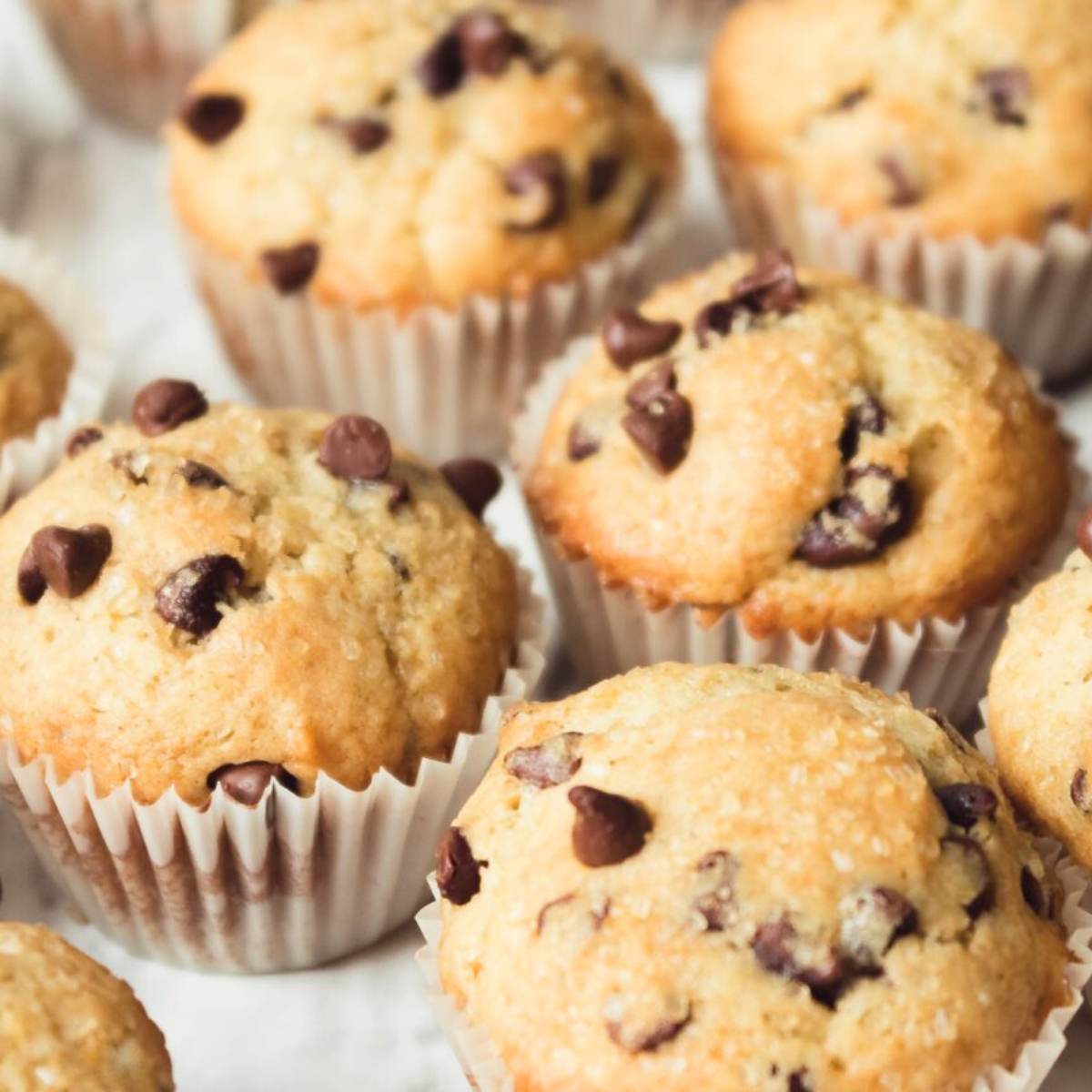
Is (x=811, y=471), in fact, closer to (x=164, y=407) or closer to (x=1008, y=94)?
(x=164, y=407)

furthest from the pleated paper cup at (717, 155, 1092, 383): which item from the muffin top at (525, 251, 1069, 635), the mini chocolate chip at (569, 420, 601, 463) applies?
the mini chocolate chip at (569, 420, 601, 463)

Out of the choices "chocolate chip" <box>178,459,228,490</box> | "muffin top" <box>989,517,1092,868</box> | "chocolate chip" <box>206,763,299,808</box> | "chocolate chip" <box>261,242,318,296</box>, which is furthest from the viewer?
"chocolate chip" <box>261,242,318,296</box>

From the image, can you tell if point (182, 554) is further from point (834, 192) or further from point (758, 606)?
point (834, 192)

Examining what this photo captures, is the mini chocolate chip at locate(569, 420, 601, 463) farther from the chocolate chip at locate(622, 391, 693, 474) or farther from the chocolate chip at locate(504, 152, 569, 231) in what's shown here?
the chocolate chip at locate(504, 152, 569, 231)

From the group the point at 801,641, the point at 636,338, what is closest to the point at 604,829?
the point at 801,641

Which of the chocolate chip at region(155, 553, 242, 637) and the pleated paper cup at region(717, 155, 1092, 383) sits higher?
the chocolate chip at region(155, 553, 242, 637)

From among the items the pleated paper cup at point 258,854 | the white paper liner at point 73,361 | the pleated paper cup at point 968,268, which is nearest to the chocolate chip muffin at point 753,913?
the pleated paper cup at point 258,854

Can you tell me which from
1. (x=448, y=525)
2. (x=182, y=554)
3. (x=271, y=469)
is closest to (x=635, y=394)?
(x=448, y=525)
